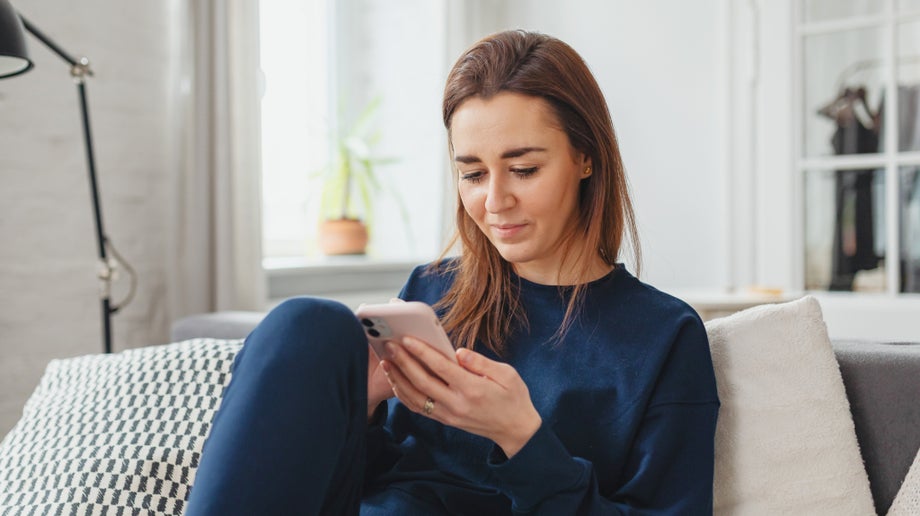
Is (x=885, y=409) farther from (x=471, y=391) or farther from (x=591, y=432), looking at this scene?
(x=471, y=391)

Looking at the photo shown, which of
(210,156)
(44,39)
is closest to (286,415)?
(44,39)

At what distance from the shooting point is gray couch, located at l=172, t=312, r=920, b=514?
120 centimetres

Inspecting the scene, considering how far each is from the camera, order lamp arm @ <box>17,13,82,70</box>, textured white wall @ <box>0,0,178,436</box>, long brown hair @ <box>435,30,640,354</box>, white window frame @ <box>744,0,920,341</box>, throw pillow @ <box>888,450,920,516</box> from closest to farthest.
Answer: throw pillow @ <box>888,450,920,516</box>, long brown hair @ <box>435,30,640,354</box>, lamp arm @ <box>17,13,82,70</box>, textured white wall @ <box>0,0,178,436</box>, white window frame @ <box>744,0,920,341</box>

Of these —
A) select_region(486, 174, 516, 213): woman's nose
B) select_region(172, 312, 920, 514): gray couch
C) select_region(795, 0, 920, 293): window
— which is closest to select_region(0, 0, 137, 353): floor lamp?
select_region(486, 174, 516, 213): woman's nose

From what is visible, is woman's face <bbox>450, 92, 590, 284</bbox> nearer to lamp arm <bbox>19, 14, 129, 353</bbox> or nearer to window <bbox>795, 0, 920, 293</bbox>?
lamp arm <bbox>19, 14, 129, 353</bbox>

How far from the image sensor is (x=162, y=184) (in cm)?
250

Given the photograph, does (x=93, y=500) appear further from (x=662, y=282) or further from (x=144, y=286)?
(x=662, y=282)

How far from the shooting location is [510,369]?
3.42 feet

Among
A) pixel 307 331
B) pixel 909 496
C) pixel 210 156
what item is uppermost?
pixel 210 156

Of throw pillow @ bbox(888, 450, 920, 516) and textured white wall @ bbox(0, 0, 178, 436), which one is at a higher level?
textured white wall @ bbox(0, 0, 178, 436)

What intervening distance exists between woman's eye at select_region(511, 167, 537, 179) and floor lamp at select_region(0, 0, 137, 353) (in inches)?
35.1

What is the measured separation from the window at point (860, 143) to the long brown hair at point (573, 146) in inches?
76.4

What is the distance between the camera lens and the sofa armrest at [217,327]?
178 cm

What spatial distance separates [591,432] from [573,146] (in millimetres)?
392
